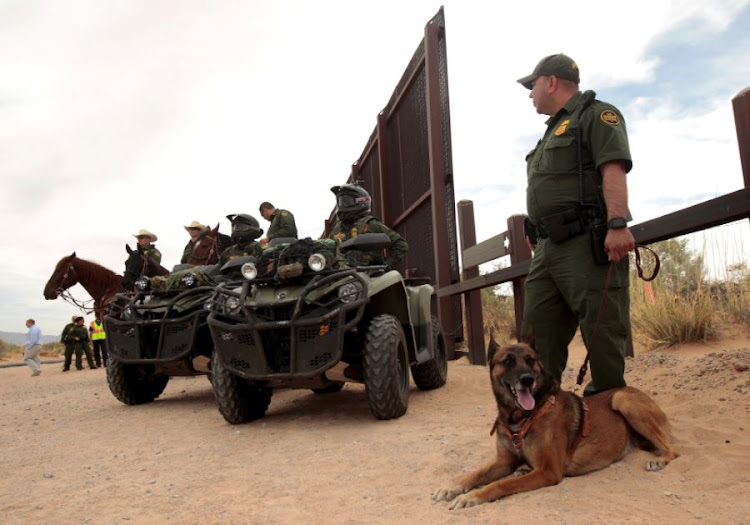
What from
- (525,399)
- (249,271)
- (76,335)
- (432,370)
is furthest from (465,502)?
(76,335)

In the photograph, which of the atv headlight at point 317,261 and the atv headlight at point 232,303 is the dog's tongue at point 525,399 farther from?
the atv headlight at point 232,303

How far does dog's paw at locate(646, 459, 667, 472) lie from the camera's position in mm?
Answer: 2688

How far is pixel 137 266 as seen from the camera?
28.3 feet

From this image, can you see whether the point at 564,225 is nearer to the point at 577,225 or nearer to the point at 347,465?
the point at 577,225

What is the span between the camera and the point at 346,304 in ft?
13.6

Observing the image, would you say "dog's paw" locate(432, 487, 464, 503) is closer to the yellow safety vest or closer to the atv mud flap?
the atv mud flap

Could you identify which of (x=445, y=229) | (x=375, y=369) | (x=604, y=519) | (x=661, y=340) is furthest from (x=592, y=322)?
(x=445, y=229)

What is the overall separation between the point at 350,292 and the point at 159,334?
2.57 m

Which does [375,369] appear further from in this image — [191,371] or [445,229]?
[445,229]

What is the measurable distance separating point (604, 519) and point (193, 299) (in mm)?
4756

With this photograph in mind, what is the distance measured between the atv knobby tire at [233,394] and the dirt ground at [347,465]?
0.33 ft

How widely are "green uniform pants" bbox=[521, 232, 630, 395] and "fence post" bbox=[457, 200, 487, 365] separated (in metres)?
4.21

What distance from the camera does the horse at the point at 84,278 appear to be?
11.9 metres

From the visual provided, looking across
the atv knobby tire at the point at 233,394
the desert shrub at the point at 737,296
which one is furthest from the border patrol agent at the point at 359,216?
the desert shrub at the point at 737,296
